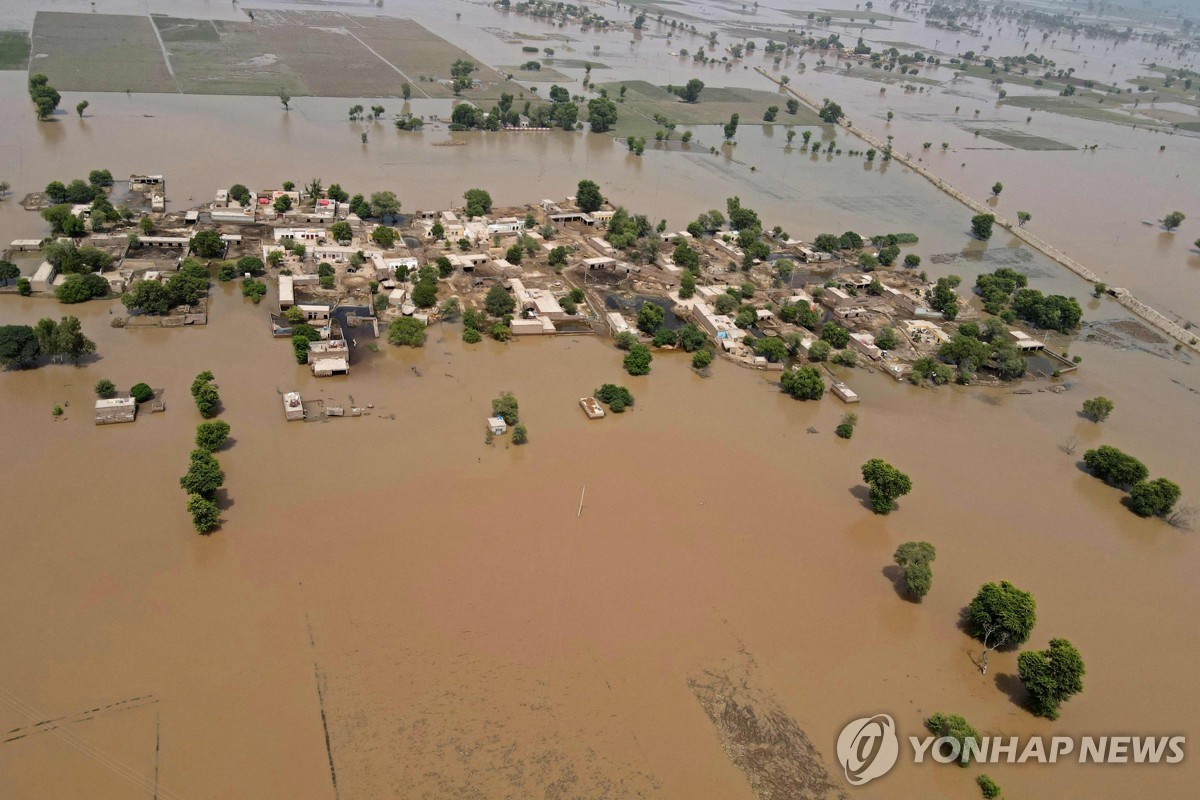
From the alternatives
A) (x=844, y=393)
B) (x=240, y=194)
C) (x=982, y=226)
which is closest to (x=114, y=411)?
(x=240, y=194)

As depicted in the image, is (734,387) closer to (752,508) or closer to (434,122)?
(752,508)

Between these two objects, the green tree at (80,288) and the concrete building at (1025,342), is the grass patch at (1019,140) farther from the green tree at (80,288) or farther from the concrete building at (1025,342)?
the green tree at (80,288)

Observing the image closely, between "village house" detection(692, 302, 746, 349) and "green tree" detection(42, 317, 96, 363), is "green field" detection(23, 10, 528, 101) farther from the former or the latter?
"village house" detection(692, 302, 746, 349)

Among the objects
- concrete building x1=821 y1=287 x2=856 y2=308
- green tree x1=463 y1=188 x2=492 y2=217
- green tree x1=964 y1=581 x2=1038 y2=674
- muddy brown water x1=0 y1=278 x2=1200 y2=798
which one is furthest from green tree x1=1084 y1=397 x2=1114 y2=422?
green tree x1=463 y1=188 x2=492 y2=217

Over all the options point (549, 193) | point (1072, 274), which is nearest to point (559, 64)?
point (549, 193)

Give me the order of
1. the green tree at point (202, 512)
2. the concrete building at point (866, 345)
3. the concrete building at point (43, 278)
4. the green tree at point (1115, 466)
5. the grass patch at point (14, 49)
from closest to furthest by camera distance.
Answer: the green tree at point (202, 512) → the green tree at point (1115, 466) → the concrete building at point (43, 278) → the concrete building at point (866, 345) → the grass patch at point (14, 49)

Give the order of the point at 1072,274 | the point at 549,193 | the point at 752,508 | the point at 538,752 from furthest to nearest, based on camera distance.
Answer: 1. the point at 549,193
2. the point at 1072,274
3. the point at 752,508
4. the point at 538,752

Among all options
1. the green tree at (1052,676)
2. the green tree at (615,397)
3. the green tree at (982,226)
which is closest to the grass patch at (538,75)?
the green tree at (982,226)
